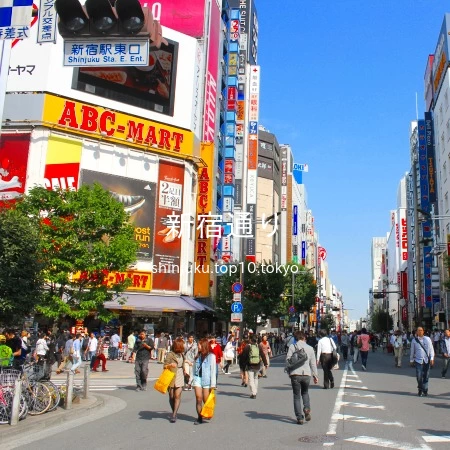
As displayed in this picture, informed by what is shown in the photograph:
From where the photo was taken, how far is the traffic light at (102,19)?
616 cm

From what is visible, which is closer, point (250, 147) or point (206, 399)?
point (206, 399)

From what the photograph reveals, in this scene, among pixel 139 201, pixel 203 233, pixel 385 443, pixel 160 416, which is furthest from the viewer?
pixel 203 233

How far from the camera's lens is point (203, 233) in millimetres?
42438

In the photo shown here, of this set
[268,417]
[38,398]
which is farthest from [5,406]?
[268,417]

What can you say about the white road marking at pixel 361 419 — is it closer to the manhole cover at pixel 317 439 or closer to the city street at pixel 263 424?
the city street at pixel 263 424

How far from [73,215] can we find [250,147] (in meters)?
38.7

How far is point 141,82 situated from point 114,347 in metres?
17.9

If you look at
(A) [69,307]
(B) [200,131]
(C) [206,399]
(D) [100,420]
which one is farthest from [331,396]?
(B) [200,131]

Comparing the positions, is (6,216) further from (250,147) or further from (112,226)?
(250,147)

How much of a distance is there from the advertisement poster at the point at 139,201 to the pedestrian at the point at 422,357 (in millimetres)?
23172

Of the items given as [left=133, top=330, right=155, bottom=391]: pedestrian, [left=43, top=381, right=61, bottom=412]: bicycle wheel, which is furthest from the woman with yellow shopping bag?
[left=133, top=330, right=155, bottom=391]: pedestrian

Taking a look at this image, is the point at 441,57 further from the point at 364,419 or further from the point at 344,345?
the point at 364,419

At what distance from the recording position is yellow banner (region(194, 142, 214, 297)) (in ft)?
137

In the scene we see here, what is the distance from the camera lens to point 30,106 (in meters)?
33.8
